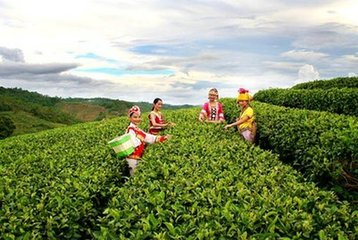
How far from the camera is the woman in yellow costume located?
13203mm

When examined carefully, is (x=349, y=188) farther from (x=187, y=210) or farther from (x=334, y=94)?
(x=334, y=94)

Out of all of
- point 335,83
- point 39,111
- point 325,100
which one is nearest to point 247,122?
point 325,100

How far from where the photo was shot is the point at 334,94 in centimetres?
2330

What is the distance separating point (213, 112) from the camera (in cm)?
1480

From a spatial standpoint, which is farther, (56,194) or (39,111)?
(39,111)

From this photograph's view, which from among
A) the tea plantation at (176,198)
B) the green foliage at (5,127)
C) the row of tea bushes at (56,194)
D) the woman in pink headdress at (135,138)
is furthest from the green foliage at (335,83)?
the green foliage at (5,127)

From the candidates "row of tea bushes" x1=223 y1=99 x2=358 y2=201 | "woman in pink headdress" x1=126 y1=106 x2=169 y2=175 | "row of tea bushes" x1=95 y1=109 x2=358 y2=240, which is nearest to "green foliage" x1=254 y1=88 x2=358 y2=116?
"row of tea bushes" x1=223 y1=99 x2=358 y2=201

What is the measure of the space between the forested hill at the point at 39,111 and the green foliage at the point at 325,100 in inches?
2293

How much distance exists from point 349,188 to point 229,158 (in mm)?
3234

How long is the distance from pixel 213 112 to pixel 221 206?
9.23 m

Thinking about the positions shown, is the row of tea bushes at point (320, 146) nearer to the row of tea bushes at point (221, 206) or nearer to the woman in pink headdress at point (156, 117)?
the row of tea bushes at point (221, 206)

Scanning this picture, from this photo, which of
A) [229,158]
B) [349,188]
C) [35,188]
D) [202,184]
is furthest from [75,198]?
[349,188]

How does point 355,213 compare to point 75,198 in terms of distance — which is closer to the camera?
point 355,213

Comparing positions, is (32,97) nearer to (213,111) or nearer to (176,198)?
(213,111)
